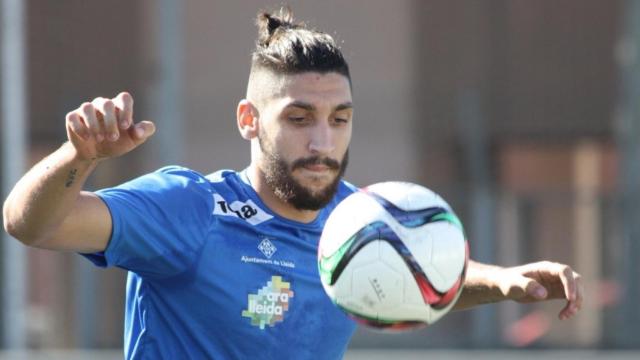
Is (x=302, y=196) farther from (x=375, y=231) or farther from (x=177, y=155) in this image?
(x=177, y=155)

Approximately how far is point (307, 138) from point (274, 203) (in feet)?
1.11

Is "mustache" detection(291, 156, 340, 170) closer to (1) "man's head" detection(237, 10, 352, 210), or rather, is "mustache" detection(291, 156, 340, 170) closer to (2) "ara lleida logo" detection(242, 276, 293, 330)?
(1) "man's head" detection(237, 10, 352, 210)

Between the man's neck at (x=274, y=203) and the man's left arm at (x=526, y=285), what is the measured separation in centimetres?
66

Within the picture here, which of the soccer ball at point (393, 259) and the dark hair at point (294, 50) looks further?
the dark hair at point (294, 50)

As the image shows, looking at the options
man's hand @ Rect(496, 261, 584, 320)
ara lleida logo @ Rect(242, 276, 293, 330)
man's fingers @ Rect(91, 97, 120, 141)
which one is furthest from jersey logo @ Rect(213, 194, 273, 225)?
man's fingers @ Rect(91, 97, 120, 141)

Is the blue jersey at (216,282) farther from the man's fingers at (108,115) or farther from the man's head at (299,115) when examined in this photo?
the man's fingers at (108,115)

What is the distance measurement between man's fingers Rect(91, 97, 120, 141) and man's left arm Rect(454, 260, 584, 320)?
1.55 m

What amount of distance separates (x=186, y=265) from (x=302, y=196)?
49cm

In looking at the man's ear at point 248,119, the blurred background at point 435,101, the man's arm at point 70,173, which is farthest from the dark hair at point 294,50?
the blurred background at point 435,101

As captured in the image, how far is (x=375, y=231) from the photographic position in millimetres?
4598

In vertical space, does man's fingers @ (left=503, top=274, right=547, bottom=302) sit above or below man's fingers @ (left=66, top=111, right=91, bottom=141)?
below

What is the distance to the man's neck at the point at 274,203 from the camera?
5207 mm

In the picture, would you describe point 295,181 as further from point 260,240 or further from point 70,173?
point 70,173

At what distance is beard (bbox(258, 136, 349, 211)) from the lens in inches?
197
